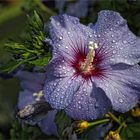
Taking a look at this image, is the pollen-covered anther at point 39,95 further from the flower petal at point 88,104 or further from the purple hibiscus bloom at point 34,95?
the flower petal at point 88,104

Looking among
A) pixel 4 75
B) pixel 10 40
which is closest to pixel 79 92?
pixel 10 40

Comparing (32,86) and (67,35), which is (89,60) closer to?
(67,35)

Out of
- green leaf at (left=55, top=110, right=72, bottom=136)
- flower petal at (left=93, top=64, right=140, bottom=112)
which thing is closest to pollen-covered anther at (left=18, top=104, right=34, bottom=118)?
green leaf at (left=55, top=110, right=72, bottom=136)

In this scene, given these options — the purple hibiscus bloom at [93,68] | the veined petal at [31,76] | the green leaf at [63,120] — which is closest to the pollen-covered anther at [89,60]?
the purple hibiscus bloom at [93,68]

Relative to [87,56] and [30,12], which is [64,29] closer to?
[87,56]

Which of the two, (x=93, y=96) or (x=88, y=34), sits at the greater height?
(x=88, y=34)

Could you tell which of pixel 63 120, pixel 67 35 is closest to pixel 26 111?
pixel 63 120
